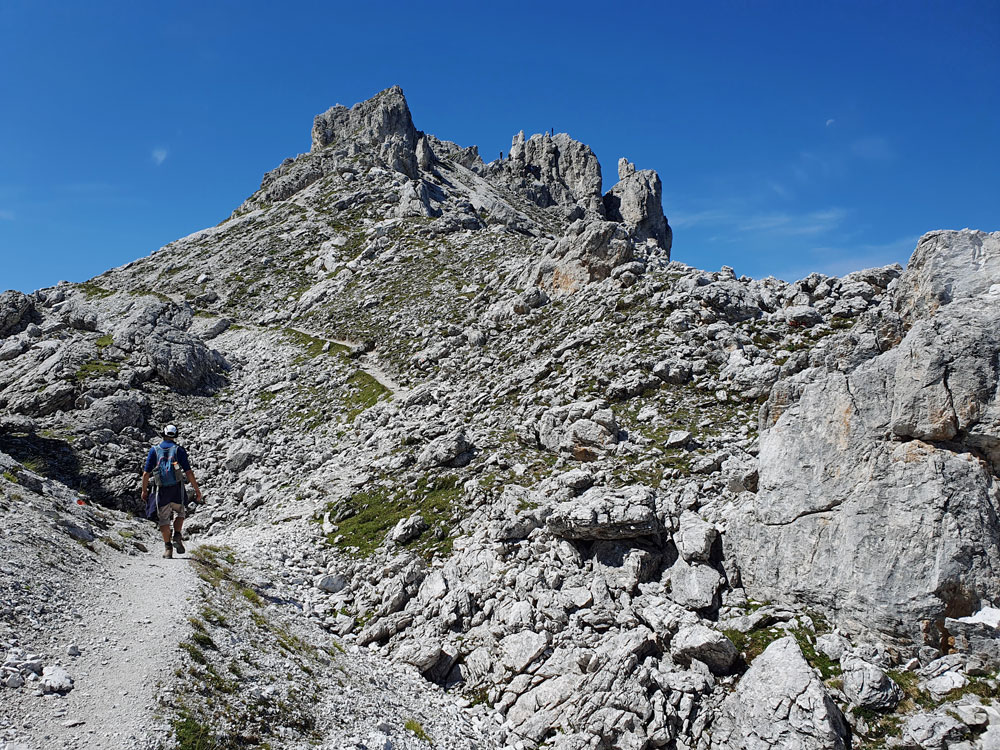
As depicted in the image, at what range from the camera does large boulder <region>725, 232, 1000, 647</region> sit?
1289 centimetres

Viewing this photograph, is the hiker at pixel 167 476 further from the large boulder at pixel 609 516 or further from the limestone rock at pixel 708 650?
the limestone rock at pixel 708 650

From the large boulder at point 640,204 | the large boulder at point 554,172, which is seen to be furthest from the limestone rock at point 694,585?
the large boulder at point 554,172

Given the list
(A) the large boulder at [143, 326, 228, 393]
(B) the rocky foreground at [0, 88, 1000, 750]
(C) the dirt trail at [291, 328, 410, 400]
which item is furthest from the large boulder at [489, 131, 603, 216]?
(B) the rocky foreground at [0, 88, 1000, 750]

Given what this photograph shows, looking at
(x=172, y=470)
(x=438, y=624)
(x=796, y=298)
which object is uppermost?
(x=796, y=298)

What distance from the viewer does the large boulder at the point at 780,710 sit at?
1170 cm

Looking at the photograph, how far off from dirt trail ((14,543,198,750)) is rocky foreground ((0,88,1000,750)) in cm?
24

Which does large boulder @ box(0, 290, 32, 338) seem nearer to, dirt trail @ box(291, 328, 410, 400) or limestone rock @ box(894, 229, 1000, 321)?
dirt trail @ box(291, 328, 410, 400)

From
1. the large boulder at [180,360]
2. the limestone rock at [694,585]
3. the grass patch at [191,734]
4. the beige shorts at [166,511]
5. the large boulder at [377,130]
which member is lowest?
the grass patch at [191,734]

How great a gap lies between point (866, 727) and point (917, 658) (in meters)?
2.28

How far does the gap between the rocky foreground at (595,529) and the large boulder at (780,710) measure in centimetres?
7

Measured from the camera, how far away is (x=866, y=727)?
11812 mm

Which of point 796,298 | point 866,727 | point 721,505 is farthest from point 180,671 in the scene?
point 796,298

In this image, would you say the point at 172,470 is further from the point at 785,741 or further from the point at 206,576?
the point at 785,741

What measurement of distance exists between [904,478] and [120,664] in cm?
1880
